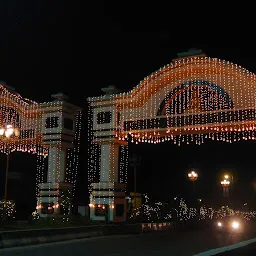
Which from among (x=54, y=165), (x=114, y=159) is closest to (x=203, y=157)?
(x=114, y=159)

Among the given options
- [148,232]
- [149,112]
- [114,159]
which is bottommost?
[148,232]

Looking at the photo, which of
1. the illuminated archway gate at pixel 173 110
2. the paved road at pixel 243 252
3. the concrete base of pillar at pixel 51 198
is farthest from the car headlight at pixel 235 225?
the paved road at pixel 243 252

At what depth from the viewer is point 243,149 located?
3048 cm

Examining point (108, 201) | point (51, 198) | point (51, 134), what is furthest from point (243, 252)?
point (51, 134)

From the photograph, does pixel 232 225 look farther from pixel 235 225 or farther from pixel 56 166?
pixel 56 166

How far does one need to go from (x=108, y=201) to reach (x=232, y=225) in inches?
308

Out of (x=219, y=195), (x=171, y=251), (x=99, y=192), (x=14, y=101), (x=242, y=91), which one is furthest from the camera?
(x=219, y=195)

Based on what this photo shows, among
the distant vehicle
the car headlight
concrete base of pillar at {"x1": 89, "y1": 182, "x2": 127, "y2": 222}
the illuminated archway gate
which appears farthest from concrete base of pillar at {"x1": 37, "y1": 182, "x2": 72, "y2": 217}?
the car headlight

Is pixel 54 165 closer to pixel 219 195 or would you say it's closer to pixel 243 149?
pixel 243 149

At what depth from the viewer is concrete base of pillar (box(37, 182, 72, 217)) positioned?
89.5 ft

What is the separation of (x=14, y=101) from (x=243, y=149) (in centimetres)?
1591

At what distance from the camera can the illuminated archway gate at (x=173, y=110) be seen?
2333cm

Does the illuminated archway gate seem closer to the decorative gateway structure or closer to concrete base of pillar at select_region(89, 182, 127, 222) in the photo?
concrete base of pillar at select_region(89, 182, 127, 222)

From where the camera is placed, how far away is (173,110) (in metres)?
25.5
